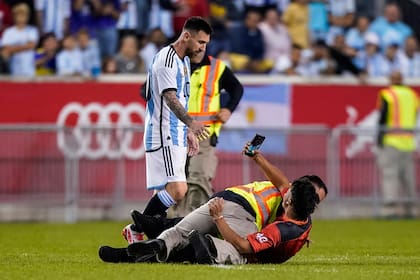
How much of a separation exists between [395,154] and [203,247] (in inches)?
449

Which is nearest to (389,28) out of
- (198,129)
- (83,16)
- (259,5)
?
(259,5)

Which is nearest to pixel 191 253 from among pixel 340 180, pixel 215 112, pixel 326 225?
pixel 215 112

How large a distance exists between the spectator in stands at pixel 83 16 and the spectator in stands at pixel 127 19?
53 centimetres

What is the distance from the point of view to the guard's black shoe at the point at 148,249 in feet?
37.7

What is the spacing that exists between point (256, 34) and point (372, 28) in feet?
9.19

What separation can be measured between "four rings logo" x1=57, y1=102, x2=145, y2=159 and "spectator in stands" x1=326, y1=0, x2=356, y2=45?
205 inches

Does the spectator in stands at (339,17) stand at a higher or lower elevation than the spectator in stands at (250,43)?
higher

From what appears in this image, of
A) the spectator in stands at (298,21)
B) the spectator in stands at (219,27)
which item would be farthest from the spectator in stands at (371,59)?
the spectator in stands at (219,27)

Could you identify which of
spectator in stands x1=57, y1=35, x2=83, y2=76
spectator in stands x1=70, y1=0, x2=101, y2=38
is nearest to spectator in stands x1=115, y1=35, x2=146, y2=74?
spectator in stands x1=70, y1=0, x2=101, y2=38

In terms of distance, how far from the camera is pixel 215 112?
15.1m

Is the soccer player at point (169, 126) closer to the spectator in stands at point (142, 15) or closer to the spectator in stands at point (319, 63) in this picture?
the spectator in stands at point (142, 15)

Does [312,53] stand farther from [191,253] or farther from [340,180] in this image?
[191,253]

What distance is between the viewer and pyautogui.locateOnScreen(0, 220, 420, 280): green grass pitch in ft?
35.4

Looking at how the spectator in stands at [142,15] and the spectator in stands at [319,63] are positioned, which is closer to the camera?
the spectator in stands at [142,15]
